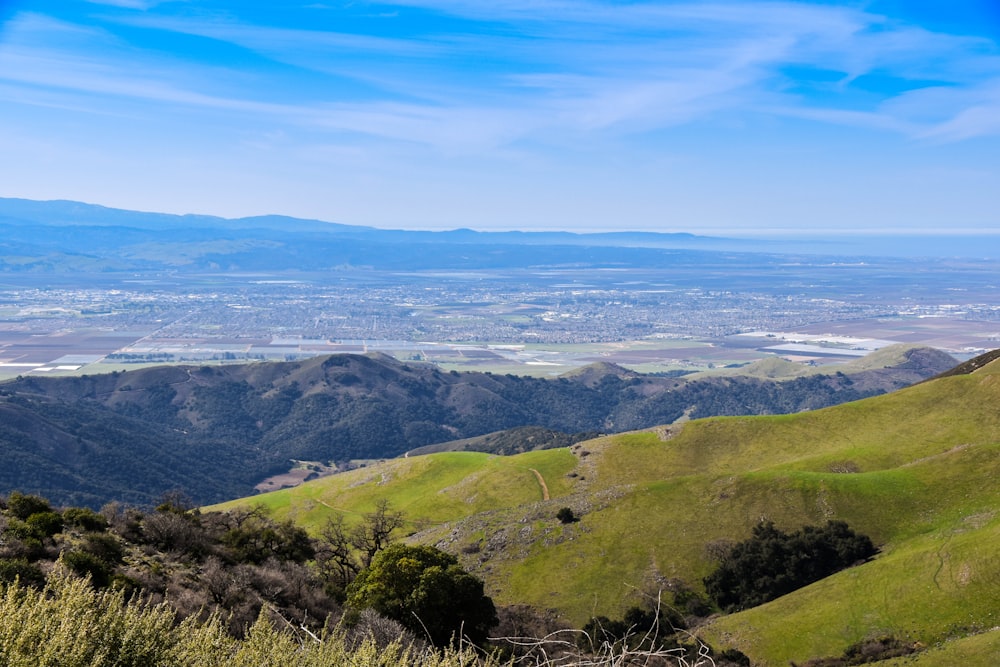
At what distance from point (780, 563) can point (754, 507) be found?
674cm

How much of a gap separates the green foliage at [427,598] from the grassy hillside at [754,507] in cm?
1011

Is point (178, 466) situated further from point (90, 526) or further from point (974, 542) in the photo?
point (974, 542)

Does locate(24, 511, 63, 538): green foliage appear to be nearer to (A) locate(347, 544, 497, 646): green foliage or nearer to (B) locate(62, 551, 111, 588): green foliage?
(B) locate(62, 551, 111, 588): green foliage

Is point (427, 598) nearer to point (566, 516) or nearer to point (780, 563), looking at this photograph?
point (566, 516)

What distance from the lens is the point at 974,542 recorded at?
39.2m

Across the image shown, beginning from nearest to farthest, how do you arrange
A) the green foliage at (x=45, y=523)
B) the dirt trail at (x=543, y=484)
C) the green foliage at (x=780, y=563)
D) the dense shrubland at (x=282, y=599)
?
the dense shrubland at (x=282, y=599) → the green foliage at (x=45, y=523) → the green foliage at (x=780, y=563) → the dirt trail at (x=543, y=484)

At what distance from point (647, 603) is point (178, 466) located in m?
128

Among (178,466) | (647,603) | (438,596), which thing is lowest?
(178,466)

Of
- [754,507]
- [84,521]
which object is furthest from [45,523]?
[754,507]

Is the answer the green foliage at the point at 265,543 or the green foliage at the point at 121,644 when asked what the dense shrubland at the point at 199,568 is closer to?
the green foliage at the point at 265,543

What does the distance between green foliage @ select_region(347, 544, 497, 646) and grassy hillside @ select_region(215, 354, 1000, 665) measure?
1011 cm

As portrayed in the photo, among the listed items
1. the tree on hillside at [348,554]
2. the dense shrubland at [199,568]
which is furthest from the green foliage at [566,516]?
the dense shrubland at [199,568]

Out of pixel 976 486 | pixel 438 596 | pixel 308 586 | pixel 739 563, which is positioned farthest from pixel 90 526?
pixel 976 486

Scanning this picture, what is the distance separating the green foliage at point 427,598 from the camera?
3369 cm
